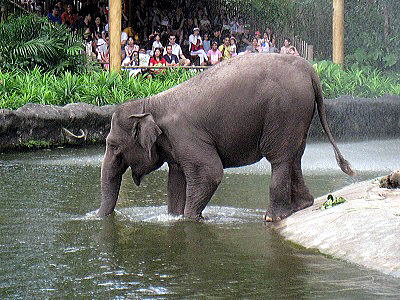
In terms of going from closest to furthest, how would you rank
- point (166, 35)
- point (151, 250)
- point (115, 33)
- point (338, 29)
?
point (151, 250) → point (115, 33) → point (338, 29) → point (166, 35)

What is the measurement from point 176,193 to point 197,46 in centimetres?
1517

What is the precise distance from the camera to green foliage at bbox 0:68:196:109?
55.4ft

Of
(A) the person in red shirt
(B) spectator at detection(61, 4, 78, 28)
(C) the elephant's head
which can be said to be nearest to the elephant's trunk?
(C) the elephant's head

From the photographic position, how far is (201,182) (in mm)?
8477

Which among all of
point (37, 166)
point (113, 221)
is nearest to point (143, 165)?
point (113, 221)

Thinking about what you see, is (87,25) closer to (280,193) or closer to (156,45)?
(156,45)

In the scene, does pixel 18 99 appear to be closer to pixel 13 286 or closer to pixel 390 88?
pixel 390 88

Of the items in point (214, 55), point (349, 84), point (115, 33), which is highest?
point (115, 33)

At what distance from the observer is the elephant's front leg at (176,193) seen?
8859 mm

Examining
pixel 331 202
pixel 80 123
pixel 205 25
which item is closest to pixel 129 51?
pixel 205 25

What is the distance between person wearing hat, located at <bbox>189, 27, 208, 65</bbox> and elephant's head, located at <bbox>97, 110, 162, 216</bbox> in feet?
48.1

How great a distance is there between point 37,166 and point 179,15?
1355 centimetres

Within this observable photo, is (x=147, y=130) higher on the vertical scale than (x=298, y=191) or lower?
higher

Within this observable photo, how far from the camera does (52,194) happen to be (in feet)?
33.7
